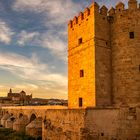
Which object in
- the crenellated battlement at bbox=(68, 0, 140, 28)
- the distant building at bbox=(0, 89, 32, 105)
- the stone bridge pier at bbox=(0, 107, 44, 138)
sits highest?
the crenellated battlement at bbox=(68, 0, 140, 28)

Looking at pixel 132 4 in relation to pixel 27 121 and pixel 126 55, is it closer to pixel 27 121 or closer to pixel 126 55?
pixel 126 55

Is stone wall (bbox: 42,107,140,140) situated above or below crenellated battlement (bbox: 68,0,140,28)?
below

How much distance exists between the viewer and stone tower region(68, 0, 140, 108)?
17453mm

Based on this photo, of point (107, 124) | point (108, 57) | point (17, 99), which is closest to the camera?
point (107, 124)

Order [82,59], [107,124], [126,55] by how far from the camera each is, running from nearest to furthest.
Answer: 1. [107,124]
2. [126,55]
3. [82,59]

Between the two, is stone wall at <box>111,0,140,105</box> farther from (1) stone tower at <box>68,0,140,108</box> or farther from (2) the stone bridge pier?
(2) the stone bridge pier

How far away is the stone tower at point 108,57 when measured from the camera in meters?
17.5

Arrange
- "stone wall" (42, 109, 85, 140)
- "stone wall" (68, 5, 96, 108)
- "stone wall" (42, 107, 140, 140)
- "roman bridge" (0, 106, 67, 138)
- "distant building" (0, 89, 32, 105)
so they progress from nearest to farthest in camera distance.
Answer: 1. "stone wall" (42, 107, 140, 140)
2. "stone wall" (42, 109, 85, 140)
3. "stone wall" (68, 5, 96, 108)
4. "roman bridge" (0, 106, 67, 138)
5. "distant building" (0, 89, 32, 105)

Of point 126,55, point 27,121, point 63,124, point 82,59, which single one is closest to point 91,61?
point 82,59

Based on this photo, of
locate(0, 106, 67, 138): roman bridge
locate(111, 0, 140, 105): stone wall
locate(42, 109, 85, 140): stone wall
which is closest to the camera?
locate(42, 109, 85, 140): stone wall

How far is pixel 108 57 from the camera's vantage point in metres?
18.5

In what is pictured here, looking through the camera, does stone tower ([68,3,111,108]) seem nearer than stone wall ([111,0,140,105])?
No

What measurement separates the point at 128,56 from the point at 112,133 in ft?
18.7

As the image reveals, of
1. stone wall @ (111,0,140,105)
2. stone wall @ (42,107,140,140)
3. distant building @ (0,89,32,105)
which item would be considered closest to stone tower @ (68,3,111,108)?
stone wall @ (111,0,140,105)
